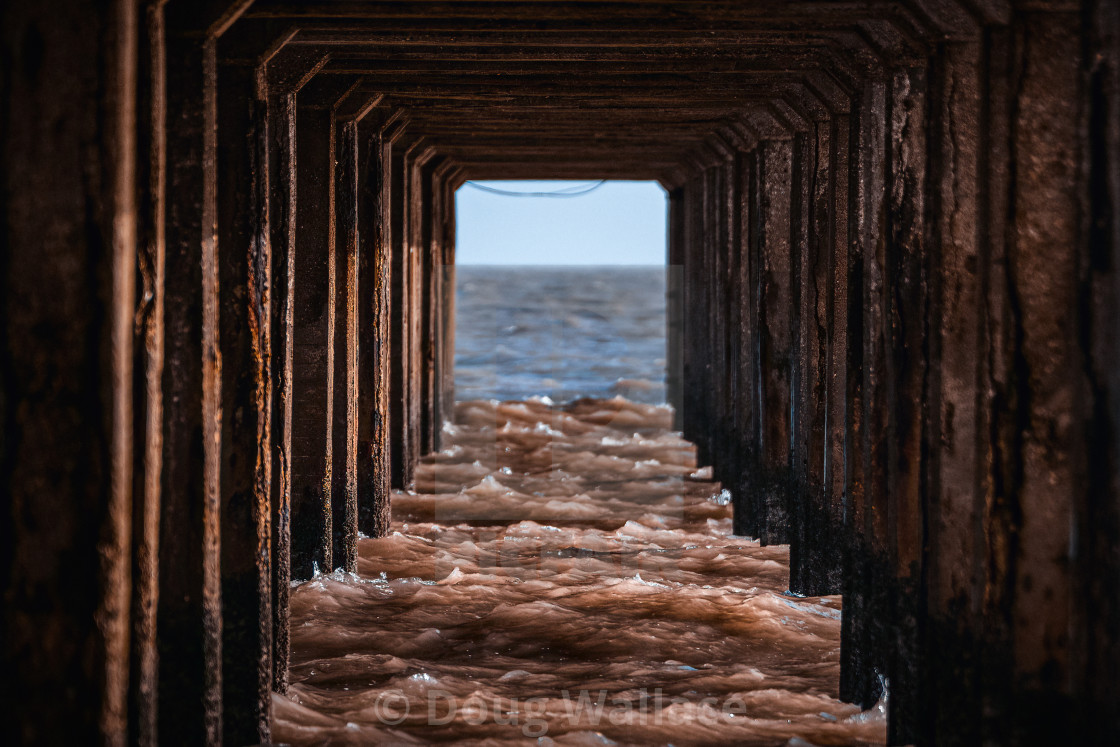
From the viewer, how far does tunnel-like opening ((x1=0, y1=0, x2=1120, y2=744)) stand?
2.55 metres

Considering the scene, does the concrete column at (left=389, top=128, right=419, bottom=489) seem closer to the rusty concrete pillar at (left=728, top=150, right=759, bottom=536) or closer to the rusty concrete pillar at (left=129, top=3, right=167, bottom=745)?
the rusty concrete pillar at (left=728, top=150, right=759, bottom=536)

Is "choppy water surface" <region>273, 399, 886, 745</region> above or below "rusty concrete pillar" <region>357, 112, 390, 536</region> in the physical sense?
below

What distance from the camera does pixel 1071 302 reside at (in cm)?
281

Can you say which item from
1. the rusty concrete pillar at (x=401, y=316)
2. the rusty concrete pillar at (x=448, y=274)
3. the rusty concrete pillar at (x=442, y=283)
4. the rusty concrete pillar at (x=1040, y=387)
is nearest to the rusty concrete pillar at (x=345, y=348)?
the rusty concrete pillar at (x=401, y=316)

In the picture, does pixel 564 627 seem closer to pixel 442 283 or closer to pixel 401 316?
pixel 401 316

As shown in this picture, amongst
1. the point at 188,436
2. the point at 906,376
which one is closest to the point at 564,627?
the point at 906,376

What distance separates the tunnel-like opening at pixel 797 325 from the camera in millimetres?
2547

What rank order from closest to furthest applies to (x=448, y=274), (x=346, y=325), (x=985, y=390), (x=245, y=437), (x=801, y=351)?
(x=985, y=390) → (x=245, y=437) → (x=801, y=351) → (x=346, y=325) → (x=448, y=274)

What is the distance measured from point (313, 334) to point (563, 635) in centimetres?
214

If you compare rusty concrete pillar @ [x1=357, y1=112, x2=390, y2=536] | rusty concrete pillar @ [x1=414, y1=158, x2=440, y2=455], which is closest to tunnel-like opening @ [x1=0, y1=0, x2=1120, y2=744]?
rusty concrete pillar @ [x1=357, y1=112, x2=390, y2=536]

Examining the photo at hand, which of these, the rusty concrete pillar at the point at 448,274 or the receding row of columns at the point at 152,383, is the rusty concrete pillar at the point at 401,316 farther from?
the receding row of columns at the point at 152,383

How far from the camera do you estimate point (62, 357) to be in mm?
2547

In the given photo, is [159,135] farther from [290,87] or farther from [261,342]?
[290,87]

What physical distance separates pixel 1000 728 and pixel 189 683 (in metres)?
2.42
